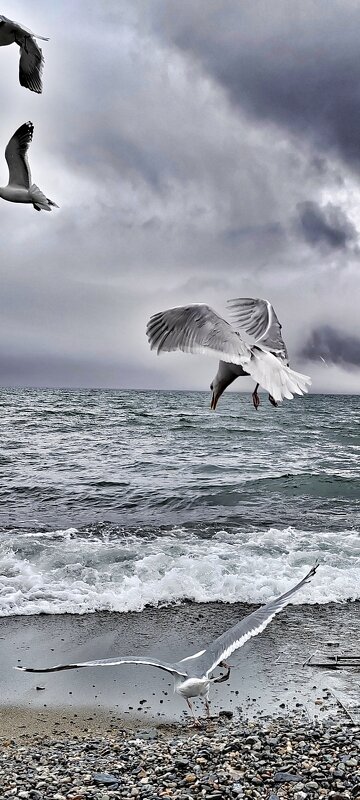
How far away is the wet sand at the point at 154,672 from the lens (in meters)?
5.88

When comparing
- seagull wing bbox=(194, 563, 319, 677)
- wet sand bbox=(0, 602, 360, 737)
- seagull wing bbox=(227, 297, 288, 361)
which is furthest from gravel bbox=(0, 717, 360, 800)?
seagull wing bbox=(227, 297, 288, 361)

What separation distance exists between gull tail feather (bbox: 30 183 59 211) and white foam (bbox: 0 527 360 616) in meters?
5.55

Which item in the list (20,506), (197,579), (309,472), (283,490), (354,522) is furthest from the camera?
(309,472)

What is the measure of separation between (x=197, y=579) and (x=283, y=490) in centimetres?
753

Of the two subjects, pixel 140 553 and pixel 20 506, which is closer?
pixel 140 553

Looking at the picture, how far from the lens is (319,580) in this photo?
9.38m

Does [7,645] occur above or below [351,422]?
below

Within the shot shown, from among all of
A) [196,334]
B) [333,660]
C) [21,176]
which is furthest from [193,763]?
[21,176]

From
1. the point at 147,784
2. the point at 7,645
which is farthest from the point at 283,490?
the point at 147,784

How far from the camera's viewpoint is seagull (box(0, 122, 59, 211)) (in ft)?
13.1

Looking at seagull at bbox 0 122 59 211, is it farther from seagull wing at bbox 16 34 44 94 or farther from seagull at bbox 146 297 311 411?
seagull at bbox 146 297 311 411

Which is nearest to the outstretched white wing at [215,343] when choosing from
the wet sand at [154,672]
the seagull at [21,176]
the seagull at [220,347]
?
the seagull at [220,347]

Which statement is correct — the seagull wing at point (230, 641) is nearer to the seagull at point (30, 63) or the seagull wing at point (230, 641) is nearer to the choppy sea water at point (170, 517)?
the choppy sea water at point (170, 517)

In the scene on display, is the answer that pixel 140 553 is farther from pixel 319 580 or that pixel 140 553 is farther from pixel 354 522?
pixel 354 522
